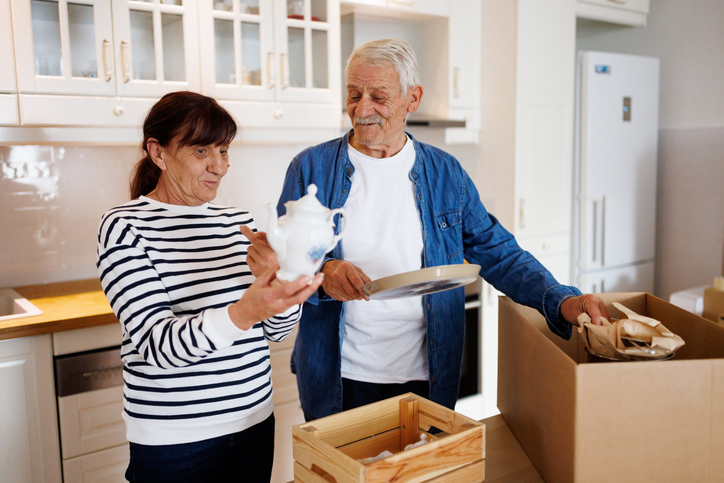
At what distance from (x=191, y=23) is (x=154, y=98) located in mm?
307

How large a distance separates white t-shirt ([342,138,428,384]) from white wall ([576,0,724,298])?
2435 mm

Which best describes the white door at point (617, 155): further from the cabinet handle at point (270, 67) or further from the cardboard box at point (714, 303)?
the cabinet handle at point (270, 67)

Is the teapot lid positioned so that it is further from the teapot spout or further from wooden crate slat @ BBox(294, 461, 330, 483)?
wooden crate slat @ BBox(294, 461, 330, 483)

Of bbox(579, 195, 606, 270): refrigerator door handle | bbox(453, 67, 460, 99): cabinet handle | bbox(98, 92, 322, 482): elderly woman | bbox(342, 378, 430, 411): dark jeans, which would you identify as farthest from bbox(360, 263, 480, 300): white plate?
bbox(579, 195, 606, 270): refrigerator door handle

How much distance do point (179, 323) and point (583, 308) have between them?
0.73m

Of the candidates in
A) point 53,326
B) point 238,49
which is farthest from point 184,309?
point 238,49

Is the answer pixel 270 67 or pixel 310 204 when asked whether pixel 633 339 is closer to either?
pixel 310 204

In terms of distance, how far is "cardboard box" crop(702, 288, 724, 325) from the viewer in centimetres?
179

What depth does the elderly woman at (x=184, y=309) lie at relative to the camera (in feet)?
3.39

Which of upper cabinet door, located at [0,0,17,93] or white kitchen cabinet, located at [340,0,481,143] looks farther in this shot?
white kitchen cabinet, located at [340,0,481,143]

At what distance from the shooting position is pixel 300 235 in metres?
0.84

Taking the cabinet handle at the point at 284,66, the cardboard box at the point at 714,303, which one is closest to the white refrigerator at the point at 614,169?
the cardboard box at the point at 714,303

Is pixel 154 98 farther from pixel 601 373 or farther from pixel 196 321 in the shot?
pixel 601 373

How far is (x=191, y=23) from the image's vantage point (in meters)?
2.09
